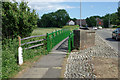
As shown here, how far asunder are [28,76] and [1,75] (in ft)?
2.88

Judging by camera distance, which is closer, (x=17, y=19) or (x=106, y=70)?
(x=106, y=70)

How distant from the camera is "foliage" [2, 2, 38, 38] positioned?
30.3 ft

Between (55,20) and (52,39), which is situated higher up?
(55,20)

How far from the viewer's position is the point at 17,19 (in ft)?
30.4

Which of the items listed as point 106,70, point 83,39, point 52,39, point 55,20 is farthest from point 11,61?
point 55,20

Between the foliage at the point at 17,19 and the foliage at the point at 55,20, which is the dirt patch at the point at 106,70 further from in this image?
the foliage at the point at 55,20

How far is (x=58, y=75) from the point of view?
17.9 feet

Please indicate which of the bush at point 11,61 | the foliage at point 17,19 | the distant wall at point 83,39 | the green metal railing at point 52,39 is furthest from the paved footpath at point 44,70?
the foliage at point 17,19

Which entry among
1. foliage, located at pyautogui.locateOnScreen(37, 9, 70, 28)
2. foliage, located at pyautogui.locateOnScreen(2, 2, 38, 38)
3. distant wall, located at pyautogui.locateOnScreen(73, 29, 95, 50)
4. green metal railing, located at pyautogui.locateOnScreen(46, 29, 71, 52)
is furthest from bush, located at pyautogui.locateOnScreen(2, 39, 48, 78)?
foliage, located at pyautogui.locateOnScreen(37, 9, 70, 28)

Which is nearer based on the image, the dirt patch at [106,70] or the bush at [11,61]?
the dirt patch at [106,70]

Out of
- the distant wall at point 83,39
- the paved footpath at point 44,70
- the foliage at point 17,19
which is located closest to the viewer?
the paved footpath at point 44,70

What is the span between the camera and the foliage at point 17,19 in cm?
923

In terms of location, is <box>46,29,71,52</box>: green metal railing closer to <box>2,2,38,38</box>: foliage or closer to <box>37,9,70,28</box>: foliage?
<box>2,2,38,38</box>: foliage

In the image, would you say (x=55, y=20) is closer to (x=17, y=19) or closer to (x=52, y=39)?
(x=52, y=39)
